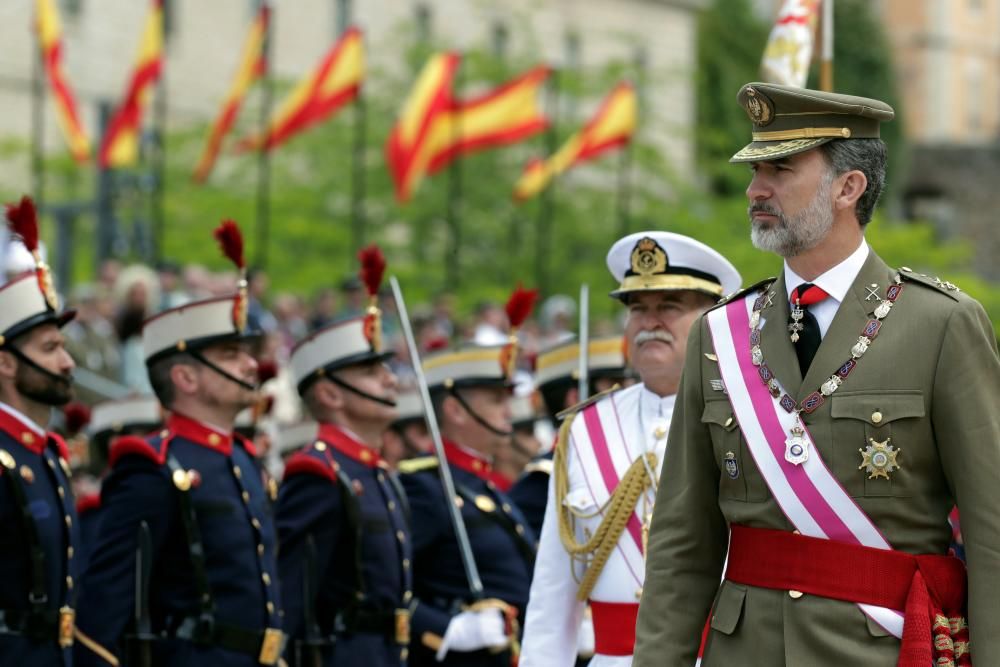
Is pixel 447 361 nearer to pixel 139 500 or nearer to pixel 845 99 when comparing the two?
pixel 139 500

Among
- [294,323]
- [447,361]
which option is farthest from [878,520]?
[294,323]

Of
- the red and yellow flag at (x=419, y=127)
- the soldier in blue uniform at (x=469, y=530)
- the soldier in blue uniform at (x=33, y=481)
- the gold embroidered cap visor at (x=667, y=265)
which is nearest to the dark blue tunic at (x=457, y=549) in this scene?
Result: the soldier in blue uniform at (x=469, y=530)

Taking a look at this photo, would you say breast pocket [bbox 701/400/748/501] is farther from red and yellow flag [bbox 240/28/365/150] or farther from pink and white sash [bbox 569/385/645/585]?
A: red and yellow flag [bbox 240/28/365/150]

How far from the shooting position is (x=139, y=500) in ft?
23.7

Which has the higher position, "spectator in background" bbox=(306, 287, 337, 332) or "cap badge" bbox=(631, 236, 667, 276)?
"cap badge" bbox=(631, 236, 667, 276)

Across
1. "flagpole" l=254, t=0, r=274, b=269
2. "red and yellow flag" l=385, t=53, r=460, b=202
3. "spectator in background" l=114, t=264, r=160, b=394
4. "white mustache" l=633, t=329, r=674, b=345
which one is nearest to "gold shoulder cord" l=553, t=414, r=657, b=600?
"white mustache" l=633, t=329, r=674, b=345

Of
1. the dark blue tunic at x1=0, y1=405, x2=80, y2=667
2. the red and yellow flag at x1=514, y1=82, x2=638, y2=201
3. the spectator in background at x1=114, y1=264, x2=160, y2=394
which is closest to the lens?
the dark blue tunic at x1=0, y1=405, x2=80, y2=667

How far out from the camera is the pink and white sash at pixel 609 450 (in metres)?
6.50

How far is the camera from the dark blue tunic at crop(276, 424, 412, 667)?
7910 mm

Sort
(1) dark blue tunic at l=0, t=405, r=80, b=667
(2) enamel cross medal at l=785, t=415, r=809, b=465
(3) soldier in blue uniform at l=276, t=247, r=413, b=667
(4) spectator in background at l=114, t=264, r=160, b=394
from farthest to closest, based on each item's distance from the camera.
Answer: (4) spectator in background at l=114, t=264, r=160, b=394
(3) soldier in blue uniform at l=276, t=247, r=413, b=667
(1) dark blue tunic at l=0, t=405, r=80, b=667
(2) enamel cross medal at l=785, t=415, r=809, b=465

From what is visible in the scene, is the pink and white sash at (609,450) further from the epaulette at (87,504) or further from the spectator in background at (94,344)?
the spectator in background at (94,344)

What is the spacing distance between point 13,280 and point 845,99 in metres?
3.69

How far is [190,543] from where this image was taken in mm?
7273

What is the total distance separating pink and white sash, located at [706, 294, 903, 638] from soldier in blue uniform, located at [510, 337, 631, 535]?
4122 mm
